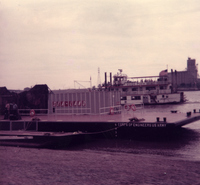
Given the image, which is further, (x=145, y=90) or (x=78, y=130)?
(x=145, y=90)

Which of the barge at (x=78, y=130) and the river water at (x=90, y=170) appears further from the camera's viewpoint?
the barge at (x=78, y=130)

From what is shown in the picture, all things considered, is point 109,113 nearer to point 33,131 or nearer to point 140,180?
point 33,131

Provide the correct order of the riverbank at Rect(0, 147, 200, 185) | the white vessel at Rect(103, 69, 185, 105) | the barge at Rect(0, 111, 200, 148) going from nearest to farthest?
the riverbank at Rect(0, 147, 200, 185) < the barge at Rect(0, 111, 200, 148) < the white vessel at Rect(103, 69, 185, 105)

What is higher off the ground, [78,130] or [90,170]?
[78,130]

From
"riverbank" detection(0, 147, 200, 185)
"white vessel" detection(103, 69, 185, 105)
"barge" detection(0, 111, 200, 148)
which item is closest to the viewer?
"riverbank" detection(0, 147, 200, 185)

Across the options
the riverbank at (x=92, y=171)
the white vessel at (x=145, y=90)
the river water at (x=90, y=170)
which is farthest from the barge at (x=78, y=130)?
the white vessel at (x=145, y=90)

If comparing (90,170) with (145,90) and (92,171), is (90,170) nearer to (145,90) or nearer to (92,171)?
(92,171)

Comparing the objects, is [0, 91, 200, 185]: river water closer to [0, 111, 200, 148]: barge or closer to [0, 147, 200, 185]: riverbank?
[0, 147, 200, 185]: riverbank

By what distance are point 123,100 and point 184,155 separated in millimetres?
50550

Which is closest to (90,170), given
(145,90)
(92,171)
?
(92,171)

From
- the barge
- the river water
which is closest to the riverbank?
the river water

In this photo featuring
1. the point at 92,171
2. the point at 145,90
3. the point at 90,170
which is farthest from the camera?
the point at 145,90

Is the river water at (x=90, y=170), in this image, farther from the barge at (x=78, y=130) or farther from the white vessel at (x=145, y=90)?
the white vessel at (x=145, y=90)

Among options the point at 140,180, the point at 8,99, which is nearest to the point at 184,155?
the point at 140,180
